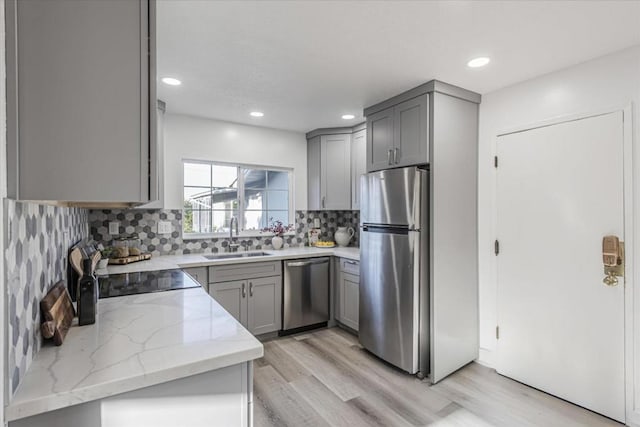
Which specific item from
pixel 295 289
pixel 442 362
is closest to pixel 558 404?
pixel 442 362

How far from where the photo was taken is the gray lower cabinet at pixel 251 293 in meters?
3.07

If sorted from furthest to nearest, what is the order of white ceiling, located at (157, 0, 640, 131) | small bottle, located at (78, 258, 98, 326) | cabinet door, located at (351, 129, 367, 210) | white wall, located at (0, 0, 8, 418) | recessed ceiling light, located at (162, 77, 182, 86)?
cabinet door, located at (351, 129, 367, 210)
recessed ceiling light, located at (162, 77, 182, 86)
white ceiling, located at (157, 0, 640, 131)
small bottle, located at (78, 258, 98, 326)
white wall, located at (0, 0, 8, 418)

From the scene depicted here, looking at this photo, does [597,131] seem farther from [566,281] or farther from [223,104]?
[223,104]

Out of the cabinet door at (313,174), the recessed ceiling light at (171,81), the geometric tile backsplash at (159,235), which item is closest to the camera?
the recessed ceiling light at (171,81)

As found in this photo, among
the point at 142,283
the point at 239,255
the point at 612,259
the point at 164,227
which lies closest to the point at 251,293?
the point at 239,255

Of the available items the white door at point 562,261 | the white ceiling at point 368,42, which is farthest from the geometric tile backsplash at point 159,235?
the white door at point 562,261

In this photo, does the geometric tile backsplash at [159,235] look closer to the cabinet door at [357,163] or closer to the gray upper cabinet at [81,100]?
the cabinet door at [357,163]

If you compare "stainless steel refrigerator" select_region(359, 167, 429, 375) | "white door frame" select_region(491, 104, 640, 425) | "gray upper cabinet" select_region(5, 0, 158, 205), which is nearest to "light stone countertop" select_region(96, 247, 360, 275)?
"stainless steel refrigerator" select_region(359, 167, 429, 375)

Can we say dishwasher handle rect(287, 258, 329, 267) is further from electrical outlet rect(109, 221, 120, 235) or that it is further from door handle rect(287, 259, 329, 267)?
electrical outlet rect(109, 221, 120, 235)

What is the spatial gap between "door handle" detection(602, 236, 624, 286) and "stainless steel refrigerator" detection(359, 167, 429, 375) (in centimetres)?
112

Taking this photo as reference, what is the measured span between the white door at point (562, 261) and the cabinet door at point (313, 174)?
205 centimetres

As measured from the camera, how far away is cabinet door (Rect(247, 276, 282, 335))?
324 cm

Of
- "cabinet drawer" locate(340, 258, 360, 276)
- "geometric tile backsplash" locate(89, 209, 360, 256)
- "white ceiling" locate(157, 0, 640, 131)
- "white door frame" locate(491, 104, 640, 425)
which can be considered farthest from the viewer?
"cabinet drawer" locate(340, 258, 360, 276)

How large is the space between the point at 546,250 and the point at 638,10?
5.04 feet
